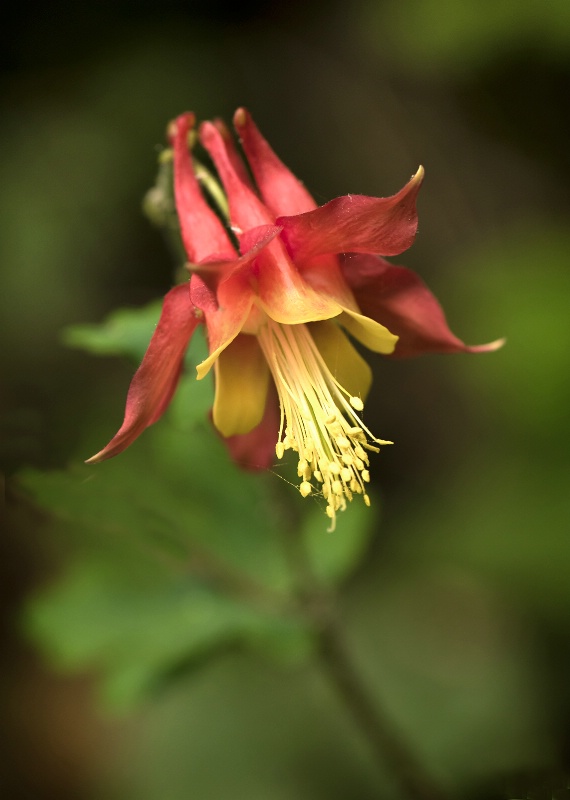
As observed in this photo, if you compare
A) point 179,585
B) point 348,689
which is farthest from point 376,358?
point 348,689

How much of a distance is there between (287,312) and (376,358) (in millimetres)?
3450

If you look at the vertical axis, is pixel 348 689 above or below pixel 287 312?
below

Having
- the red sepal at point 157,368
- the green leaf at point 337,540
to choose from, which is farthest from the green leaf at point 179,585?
the red sepal at point 157,368

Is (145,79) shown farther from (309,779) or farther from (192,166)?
(309,779)

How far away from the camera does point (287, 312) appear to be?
165 centimetres

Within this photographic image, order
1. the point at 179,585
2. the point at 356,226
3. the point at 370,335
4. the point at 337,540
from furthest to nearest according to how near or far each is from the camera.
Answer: the point at 337,540 → the point at 179,585 → the point at 370,335 → the point at 356,226

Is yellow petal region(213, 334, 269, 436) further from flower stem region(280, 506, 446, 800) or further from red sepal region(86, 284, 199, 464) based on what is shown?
flower stem region(280, 506, 446, 800)

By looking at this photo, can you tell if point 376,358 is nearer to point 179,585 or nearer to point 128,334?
point 179,585

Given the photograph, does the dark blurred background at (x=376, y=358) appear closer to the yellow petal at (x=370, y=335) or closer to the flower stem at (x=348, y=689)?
the flower stem at (x=348, y=689)

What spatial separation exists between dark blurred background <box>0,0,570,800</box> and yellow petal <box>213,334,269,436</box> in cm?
159

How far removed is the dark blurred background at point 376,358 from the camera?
3.96 meters

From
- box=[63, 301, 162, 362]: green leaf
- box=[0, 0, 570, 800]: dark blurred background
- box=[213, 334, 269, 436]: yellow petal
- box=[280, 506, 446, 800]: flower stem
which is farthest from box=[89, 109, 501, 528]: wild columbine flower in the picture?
box=[0, 0, 570, 800]: dark blurred background

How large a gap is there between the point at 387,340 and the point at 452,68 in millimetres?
3787

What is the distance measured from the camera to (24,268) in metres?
4.59
